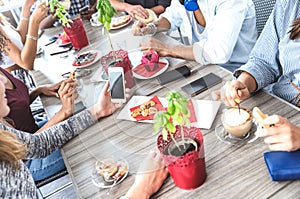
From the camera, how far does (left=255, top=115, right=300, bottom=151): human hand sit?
31.2 inches

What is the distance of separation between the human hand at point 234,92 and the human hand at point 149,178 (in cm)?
32

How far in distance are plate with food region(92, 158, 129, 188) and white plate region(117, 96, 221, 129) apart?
20 centimetres

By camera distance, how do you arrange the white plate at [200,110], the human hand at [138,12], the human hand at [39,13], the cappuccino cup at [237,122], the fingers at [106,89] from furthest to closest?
the human hand at [138,12], the human hand at [39,13], the fingers at [106,89], the white plate at [200,110], the cappuccino cup at [237,122]

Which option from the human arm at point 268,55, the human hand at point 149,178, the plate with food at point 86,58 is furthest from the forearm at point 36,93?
the human arm at point 268,55

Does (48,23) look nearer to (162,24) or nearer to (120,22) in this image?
(120,22)

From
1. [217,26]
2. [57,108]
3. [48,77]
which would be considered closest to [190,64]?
[217,26]

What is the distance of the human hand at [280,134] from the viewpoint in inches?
31.2

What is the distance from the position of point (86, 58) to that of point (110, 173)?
83 cm

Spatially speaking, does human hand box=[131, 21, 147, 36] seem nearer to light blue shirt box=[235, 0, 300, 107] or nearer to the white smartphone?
the white smartphone

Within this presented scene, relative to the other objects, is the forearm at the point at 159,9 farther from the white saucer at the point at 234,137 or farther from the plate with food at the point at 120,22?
the white saucer at the point at 234,137

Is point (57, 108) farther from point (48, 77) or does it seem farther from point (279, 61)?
point (279, 61)

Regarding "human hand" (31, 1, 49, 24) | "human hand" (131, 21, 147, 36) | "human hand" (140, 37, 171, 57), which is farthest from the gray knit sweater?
"human hand" (31, 1, 49, 24)

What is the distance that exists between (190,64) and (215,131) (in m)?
0.45

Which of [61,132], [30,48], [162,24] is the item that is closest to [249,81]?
Answer: [61,132]
